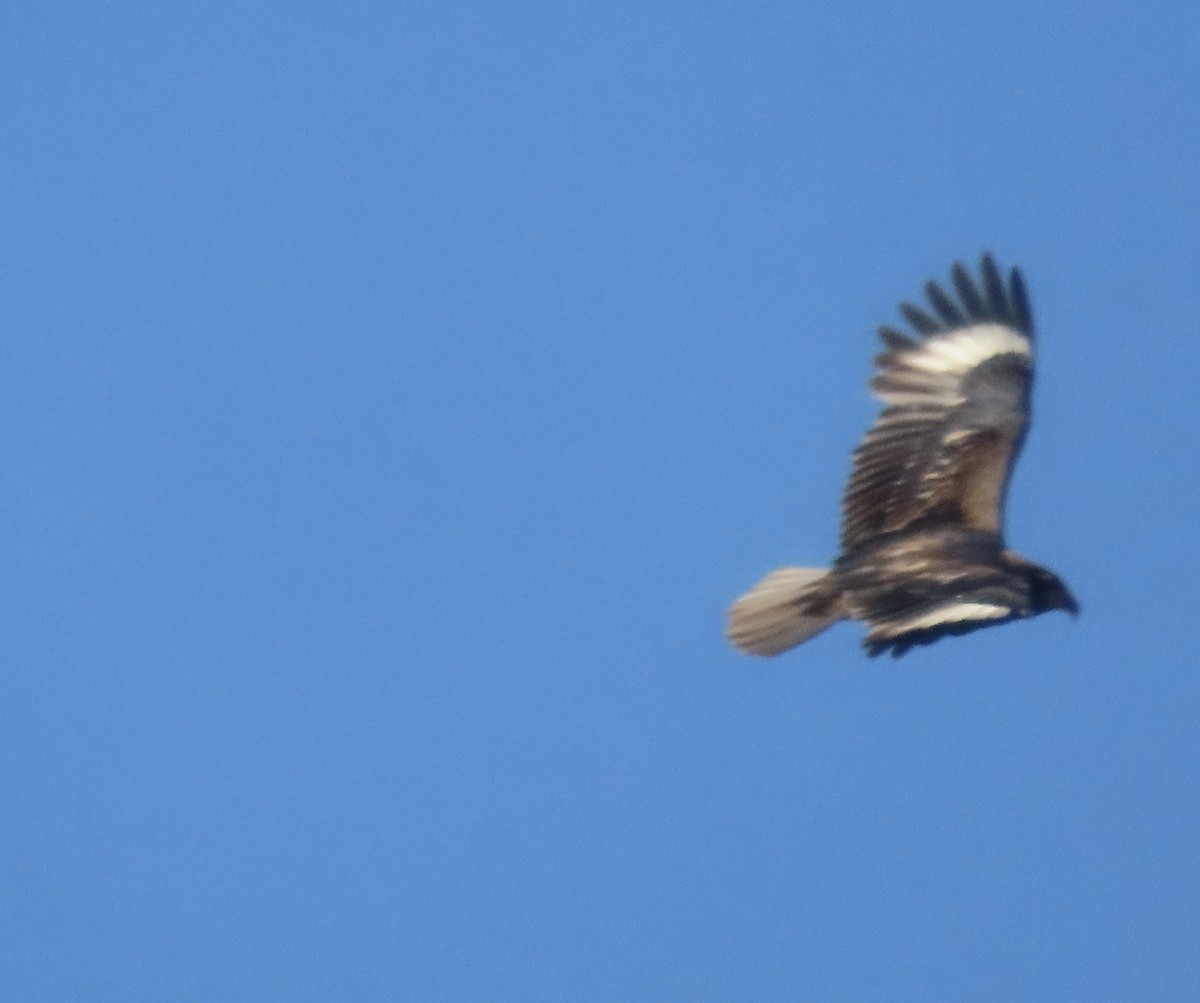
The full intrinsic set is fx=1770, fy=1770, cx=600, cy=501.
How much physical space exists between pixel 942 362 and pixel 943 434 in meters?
0.28

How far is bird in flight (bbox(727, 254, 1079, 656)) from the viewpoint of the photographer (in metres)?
5.84

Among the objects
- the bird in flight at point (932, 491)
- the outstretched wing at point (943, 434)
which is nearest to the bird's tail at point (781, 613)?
the bird in flight at point (932, 491)

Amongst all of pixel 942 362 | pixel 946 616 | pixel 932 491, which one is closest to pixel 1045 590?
pixel 946 616

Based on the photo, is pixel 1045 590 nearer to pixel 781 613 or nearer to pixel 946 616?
pixel 946 616

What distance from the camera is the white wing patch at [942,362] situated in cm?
610

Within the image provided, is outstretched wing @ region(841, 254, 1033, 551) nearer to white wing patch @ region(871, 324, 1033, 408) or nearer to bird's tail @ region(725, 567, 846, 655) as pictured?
white wing patch @ region(871, 324, 1033, 408)

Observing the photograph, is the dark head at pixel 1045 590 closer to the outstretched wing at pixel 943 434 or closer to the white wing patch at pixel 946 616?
the white wing patch at pixel 946 616

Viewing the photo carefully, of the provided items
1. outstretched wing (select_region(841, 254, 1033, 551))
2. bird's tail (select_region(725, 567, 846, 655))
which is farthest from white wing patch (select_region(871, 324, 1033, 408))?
bird's tail (select_region(725, 567, 846, 655))

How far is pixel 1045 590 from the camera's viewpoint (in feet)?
18.9

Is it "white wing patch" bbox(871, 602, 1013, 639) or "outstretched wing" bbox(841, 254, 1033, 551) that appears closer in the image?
"white wing patch" bbox(871, 602, 1013, 639)

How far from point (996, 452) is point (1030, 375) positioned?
1.08 ft

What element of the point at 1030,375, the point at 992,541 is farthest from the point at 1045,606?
the point at 1030,375

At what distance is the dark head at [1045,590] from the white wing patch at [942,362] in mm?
676

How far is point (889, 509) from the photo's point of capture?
6.07 meters
